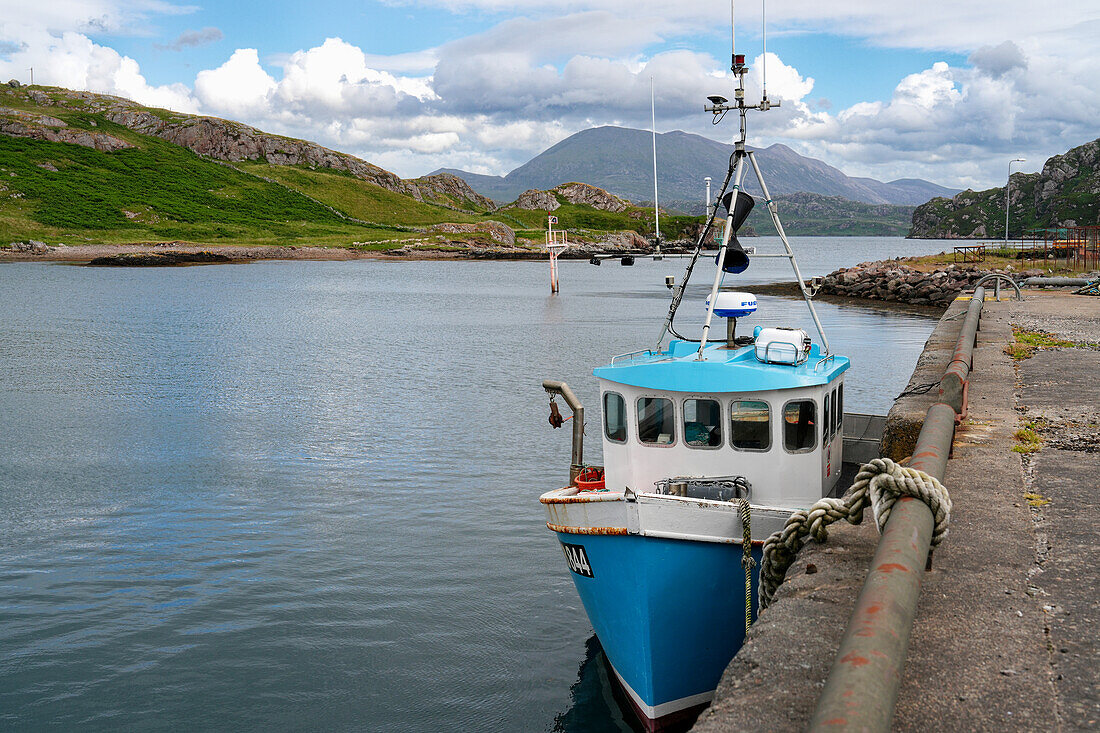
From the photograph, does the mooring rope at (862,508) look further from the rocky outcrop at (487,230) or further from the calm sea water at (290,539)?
the rocky outcrop at (487,230)

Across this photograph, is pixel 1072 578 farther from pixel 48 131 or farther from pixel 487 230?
pixel 48 131

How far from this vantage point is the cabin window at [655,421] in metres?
12.1

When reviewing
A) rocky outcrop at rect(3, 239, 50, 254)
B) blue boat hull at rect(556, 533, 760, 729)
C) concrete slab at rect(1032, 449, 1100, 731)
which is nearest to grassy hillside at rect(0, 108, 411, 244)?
rocky outcrop at rect(3, 239, 50, 254)

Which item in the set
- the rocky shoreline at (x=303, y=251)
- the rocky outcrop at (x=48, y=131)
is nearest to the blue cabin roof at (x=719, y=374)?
the rocky shoreline at (x=303, y=251)

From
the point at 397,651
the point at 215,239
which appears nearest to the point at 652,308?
the point at 397,651

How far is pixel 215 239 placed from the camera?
150 metres

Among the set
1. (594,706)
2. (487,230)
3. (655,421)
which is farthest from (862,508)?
(487,230)

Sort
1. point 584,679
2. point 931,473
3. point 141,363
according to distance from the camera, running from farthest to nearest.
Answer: point 141,363 → point 584,679 → point 931,473

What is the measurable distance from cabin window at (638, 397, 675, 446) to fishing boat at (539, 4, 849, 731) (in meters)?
0.02

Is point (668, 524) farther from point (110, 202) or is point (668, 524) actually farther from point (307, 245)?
point (110, 202)

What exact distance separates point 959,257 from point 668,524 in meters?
79.7

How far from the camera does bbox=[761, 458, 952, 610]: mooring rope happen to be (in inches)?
253

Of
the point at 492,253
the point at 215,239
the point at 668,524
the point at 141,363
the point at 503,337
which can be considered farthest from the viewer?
the point at 492,253

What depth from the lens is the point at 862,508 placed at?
7.00 m
